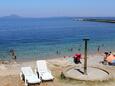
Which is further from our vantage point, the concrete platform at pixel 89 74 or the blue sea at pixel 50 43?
the blue sea at pixel 50 43

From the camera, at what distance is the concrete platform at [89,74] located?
1603 cm

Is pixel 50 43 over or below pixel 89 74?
below

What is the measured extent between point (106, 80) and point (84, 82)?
1485 mm

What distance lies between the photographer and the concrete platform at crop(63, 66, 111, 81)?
1603 centimetres

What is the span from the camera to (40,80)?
15.9 meters

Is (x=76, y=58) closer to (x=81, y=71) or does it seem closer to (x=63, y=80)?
(x=81, y=71)

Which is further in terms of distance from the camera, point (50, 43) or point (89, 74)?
point (50, 43)

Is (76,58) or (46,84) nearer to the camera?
(46,84)

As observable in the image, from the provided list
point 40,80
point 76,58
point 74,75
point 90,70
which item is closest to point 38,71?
point 40,80

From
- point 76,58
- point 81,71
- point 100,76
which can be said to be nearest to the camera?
point 100,76

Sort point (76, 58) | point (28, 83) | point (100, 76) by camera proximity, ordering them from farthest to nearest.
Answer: point (76, 58)
point (100, 76)
point (28, 83)

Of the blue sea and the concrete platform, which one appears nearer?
the concrete platform

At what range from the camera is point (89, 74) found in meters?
17.0

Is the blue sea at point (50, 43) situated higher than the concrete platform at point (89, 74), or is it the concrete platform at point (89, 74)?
the concrete platform at point (89, 74)
